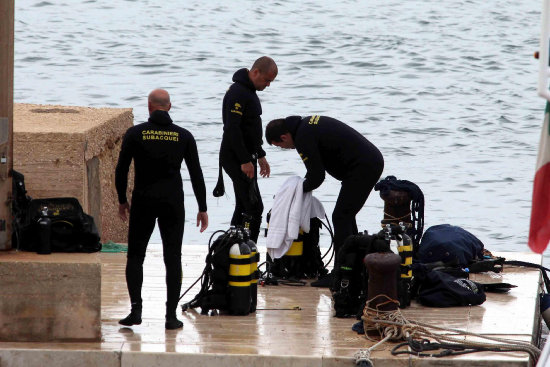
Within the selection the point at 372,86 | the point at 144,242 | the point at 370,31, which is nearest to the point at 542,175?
the point at 144,242

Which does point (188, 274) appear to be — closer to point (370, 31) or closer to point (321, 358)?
point (321, 358)

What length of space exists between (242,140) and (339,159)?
837 mm

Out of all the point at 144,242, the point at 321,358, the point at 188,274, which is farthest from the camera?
the point at 188,274

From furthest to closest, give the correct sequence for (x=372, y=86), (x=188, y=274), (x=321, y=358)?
(x=372, y=86) → (x=188, y=274) → (x=321, y=358)

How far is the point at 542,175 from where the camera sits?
5.63 meters

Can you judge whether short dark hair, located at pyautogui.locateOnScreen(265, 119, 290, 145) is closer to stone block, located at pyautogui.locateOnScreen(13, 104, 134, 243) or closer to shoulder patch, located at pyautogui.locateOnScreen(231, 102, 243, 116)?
shoulder patch, located at pyautogui.locateOnScreen(231, 102, 243, 116)

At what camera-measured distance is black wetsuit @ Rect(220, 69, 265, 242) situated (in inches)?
355

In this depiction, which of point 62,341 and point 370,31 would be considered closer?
point 62,341

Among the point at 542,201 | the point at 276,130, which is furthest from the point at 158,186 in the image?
the point at 542,201

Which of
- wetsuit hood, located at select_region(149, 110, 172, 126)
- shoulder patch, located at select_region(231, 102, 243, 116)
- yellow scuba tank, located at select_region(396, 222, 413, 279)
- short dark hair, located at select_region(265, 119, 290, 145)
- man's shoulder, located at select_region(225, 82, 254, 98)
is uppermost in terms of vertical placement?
wetsuit hood, located at select_region(149, 110, 172, 126)

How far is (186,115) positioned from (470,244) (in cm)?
1642

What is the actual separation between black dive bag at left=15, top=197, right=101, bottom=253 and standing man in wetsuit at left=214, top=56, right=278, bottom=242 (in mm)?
1911

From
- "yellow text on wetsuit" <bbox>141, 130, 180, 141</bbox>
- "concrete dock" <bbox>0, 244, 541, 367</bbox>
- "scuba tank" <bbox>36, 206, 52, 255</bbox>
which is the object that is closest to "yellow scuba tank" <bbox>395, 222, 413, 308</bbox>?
"concrete dock" <bbox>0, 244, 541, 367</bbox>

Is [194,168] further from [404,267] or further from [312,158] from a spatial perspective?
[404,267]
